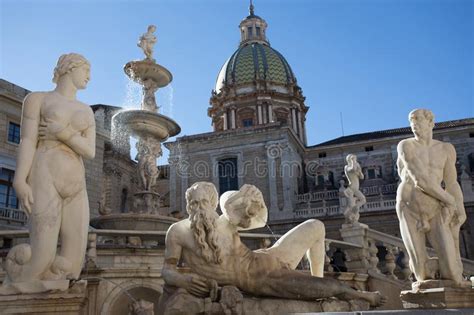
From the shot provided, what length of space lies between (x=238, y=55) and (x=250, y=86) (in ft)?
18.1

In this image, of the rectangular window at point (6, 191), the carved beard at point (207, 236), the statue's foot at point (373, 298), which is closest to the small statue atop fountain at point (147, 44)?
the carved beard at point (207, 236)

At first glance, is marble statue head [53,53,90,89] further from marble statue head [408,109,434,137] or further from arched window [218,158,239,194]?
arched window [218,158,239,194]

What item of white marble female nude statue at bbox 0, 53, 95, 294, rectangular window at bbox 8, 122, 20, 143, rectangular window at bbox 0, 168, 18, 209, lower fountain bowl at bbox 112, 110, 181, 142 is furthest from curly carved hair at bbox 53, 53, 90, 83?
rectangular window at bbox 8, 122, 20, 143

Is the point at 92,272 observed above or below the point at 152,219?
below

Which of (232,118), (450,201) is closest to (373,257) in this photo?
(450,201)

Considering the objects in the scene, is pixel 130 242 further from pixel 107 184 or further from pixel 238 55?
pixel 238 55

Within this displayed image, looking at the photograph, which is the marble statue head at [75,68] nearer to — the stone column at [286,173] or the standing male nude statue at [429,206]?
the standing male nude statue at [429,206]

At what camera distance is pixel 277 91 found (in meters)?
44.1

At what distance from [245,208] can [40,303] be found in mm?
1702

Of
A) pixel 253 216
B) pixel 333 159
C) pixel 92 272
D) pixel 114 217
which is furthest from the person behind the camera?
pixel 333 159

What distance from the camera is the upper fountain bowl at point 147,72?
10625mm

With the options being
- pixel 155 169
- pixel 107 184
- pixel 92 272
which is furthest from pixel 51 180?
pixel 107 184

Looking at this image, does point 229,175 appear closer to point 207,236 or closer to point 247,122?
point 247,122

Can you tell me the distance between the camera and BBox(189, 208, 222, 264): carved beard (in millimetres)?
3123
